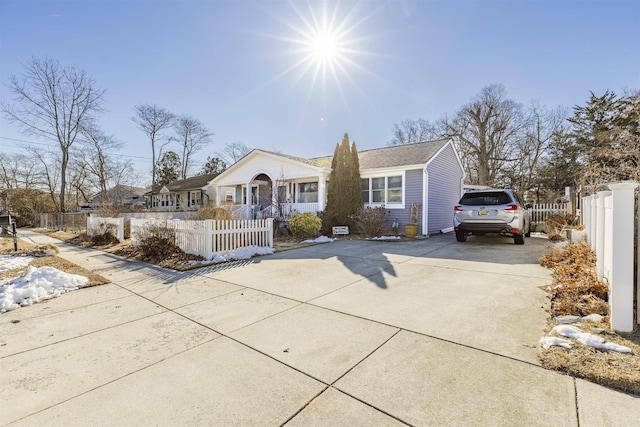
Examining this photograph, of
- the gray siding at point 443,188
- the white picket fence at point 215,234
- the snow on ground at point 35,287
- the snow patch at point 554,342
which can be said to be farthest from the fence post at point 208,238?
the gray siding at point 443,188

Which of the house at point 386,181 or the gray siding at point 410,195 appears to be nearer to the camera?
the gray siding at point 410,195

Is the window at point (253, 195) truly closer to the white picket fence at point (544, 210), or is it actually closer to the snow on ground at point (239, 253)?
the snow on ground at point (239, 253)

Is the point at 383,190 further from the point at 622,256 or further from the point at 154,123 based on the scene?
the point at 154,123

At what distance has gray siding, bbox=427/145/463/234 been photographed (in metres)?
13.2

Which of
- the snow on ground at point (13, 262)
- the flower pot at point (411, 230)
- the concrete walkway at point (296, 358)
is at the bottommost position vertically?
the snow on ground at point (13, 262)

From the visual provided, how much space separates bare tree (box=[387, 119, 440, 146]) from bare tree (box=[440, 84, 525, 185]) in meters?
3.57

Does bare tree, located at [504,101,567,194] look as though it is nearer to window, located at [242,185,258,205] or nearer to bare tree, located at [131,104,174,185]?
window, located at [242,185,258,205]

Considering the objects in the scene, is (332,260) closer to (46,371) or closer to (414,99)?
(46,371)

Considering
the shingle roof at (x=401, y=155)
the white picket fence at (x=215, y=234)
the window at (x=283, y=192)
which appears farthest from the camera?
the window at (x=283, y=192)

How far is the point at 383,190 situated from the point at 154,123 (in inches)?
1338

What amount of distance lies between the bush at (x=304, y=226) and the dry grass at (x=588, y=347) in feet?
25.1

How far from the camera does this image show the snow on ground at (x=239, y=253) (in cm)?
689

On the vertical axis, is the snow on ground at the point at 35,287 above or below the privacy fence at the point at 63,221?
below

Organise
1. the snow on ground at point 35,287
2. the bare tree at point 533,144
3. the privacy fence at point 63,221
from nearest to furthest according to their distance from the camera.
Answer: the snow on ground at point 35,287 < the privacy fence at point 63,221 < the bare tree at point 533,144
